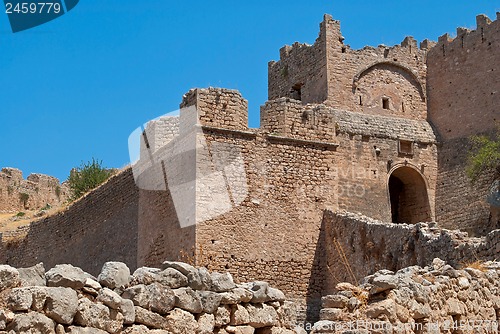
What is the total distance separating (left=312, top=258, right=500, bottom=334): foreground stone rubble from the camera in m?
6.90

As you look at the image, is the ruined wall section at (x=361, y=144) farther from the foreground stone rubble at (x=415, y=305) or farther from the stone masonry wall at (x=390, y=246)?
the foreground stone rubble at (x=415, y=305)

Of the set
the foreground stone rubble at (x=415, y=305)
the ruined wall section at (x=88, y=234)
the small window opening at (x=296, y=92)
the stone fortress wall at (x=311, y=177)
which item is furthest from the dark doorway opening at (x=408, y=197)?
the foreground stone rubble at (x=415, y=305)

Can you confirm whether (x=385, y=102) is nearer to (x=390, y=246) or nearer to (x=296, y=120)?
Result: (x=296, y=120)

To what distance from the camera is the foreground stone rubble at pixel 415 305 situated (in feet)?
22.6

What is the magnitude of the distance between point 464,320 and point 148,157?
493 inches

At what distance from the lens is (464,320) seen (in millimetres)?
7875

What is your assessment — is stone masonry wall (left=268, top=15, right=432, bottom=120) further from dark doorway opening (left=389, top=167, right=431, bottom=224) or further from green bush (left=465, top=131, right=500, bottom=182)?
green bush (left=465, top=131, right=500, bottom=182)

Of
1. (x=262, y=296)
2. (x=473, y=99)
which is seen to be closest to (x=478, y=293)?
(x=262, y=296)

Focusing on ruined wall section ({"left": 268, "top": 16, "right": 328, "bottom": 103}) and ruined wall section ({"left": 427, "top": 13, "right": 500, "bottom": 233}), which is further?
ruined wall section ({"left": 268, "top": 16, "right": 328, "bottom": 103})

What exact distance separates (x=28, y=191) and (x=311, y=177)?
81.2 ft

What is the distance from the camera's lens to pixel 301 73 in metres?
22.5

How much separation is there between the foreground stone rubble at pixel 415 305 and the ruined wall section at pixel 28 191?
3253 centimetres

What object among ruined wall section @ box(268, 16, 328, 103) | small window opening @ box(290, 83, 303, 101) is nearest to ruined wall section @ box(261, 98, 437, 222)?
ruined wall section @ box(268, 16, 328, 103)

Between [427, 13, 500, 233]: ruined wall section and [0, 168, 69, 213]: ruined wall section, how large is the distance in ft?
73.0
